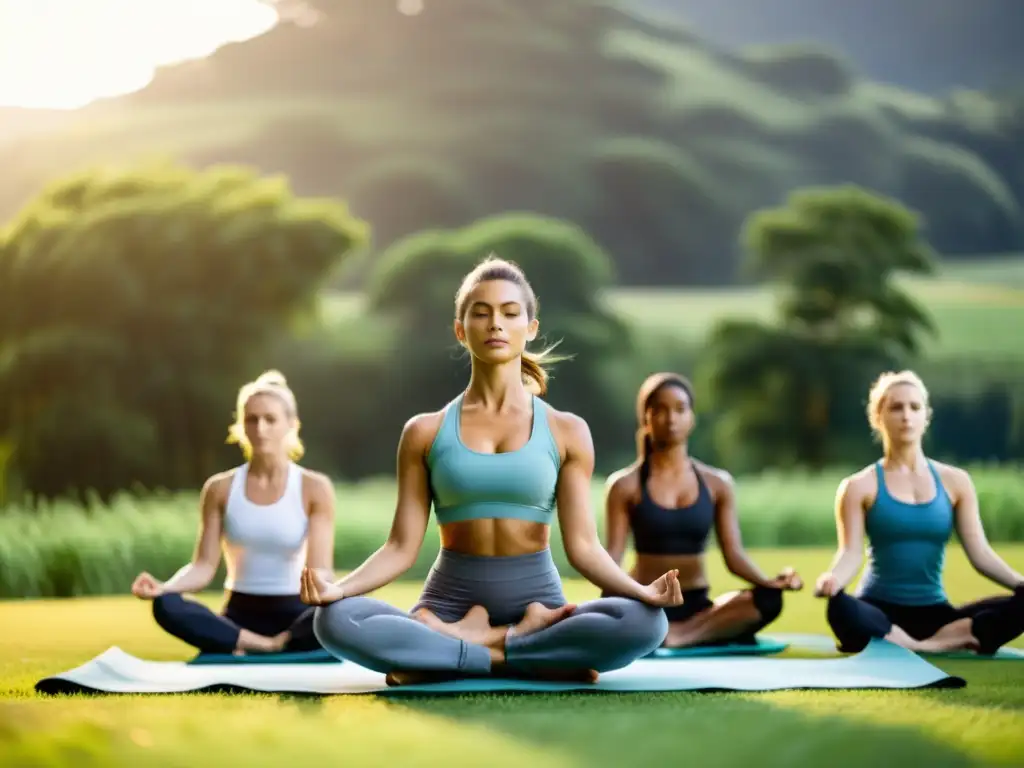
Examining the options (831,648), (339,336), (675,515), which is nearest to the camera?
(831,648)

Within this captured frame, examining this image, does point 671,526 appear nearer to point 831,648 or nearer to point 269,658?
point 831,648

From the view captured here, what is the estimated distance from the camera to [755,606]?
5363mm

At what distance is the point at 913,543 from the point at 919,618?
0.28 metres

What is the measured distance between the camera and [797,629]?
6.48 m

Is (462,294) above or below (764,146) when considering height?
below

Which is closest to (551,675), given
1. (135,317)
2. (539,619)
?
(539,619)

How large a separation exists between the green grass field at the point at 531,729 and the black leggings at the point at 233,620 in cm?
76

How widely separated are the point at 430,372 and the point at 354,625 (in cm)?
1219

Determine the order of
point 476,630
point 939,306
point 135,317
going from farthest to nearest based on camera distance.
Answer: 1. point 939,306
2. point 135,317
3. point 476,630

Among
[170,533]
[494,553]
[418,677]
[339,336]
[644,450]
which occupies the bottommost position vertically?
[418,677]

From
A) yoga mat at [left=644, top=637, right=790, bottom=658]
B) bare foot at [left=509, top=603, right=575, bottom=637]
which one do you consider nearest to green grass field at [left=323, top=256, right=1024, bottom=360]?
yoga mat at [left=644, top=637, right=790, bottom=658]

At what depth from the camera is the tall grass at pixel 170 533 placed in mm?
9312

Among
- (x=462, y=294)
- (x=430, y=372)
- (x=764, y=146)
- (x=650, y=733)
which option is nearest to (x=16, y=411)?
(x=430, y=372)

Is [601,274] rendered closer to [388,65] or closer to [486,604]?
[388,65]
